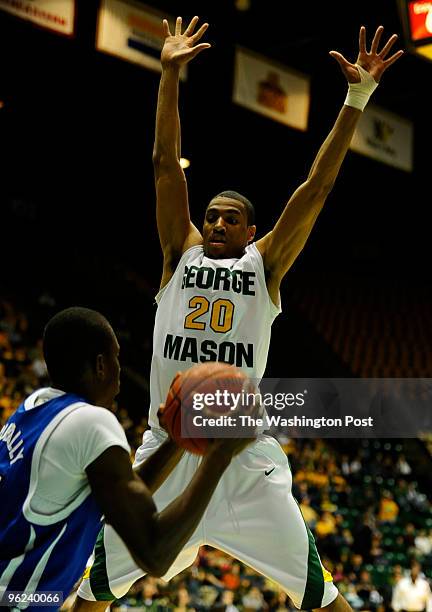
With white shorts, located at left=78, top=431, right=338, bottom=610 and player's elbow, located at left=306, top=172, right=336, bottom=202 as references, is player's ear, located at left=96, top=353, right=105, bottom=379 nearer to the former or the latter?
white shorts, located at left=78, top=431, right=338, bottom=610

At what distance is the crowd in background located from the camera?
9.12 metres

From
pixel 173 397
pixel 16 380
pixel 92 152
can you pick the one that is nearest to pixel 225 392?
pixel 173 397

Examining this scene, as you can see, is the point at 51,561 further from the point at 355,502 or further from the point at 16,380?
the point at 355,502

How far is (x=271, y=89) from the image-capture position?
13945 mm

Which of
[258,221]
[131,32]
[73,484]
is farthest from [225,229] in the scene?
[258,221]

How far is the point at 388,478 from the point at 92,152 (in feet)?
27.1

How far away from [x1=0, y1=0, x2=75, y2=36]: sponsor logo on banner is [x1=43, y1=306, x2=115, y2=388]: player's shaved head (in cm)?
922

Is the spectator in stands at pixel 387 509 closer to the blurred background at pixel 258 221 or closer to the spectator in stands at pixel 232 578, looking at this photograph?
the blurred background at pixel 258 221

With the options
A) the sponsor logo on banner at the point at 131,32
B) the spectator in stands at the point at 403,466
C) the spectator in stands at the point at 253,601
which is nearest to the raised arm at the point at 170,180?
the spectator in stands at the point at 253,601

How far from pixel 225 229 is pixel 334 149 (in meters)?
0.66

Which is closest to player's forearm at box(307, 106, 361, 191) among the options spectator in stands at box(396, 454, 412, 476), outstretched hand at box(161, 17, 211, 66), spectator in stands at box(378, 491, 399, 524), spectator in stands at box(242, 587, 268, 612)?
outstretched hand at box(161, 17, 211, 66)

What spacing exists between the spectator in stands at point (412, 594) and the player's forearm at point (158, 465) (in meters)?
8.50

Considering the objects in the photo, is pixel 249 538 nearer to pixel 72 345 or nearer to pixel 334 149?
pixel 72 345

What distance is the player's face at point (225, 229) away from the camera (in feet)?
13.7
